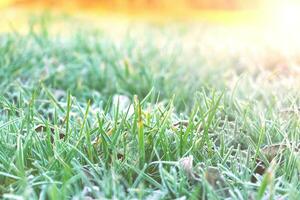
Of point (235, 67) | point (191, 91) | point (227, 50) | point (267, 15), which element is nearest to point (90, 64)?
point (191, 91)

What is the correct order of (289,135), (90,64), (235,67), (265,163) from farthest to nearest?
1. (235,67)
2. (90,64)
3. (289,135)
4. (265,163)

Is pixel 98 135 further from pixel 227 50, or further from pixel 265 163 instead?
pixel 227 50

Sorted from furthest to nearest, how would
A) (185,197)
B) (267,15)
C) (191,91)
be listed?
(267,15), (191,91), (185,197)

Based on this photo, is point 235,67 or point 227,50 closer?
point 235,67

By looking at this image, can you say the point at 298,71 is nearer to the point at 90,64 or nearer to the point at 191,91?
the point at 191,91

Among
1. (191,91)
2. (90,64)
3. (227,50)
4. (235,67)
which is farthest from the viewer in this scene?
(227,50)

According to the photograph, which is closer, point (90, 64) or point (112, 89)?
point (112, 89)

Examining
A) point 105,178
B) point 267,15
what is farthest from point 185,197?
point 267,15

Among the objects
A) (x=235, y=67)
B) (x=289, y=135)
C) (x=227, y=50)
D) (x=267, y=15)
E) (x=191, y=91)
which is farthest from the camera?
(x=267, y=15)

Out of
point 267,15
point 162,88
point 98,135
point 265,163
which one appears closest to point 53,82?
point 162,88
